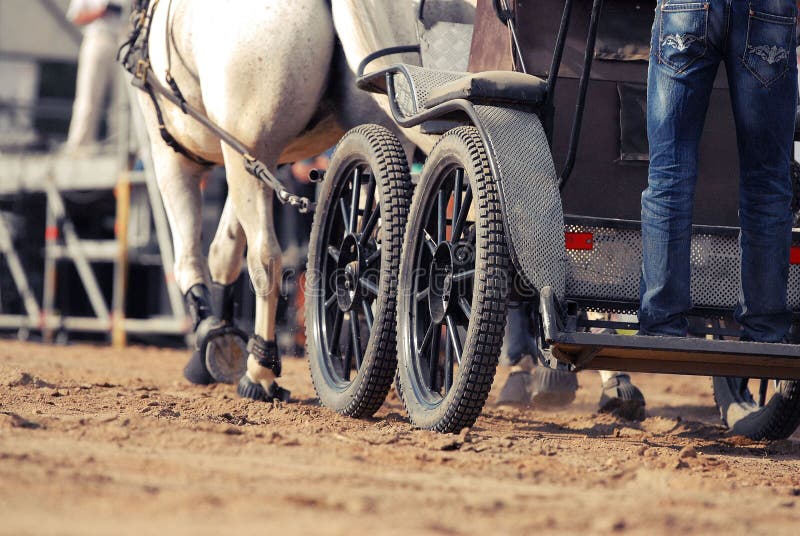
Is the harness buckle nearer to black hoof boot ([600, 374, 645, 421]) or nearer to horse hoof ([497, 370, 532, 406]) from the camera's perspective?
horse hoof ([497, 370, 532, 406])

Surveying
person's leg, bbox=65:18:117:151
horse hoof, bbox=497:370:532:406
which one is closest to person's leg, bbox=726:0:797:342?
horse hoof, bbox=497:370:532:406

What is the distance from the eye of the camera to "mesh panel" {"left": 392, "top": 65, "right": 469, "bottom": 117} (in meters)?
4.55

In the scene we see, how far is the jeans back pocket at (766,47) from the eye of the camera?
3871mm

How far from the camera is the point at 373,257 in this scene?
16.5ft

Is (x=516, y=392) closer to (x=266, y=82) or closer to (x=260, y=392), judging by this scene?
(x=260, y=392)

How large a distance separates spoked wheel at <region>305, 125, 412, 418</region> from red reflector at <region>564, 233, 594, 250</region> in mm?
824

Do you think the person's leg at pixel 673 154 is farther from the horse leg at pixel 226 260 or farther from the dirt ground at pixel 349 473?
the horse leg at pixel 226 260

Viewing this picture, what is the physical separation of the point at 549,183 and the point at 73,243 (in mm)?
9128

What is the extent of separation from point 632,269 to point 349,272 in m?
1.38

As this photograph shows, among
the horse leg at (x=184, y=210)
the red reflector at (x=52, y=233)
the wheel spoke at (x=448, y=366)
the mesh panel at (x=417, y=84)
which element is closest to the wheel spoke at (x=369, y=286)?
the wheel spoke at (x=448, y=366)

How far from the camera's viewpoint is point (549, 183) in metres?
3.96

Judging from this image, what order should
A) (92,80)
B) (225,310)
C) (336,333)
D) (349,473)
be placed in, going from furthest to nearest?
(92,80) → (225,310) → (336,333) → (349,473)

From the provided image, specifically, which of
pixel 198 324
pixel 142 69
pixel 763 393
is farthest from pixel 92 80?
pixel 763 393

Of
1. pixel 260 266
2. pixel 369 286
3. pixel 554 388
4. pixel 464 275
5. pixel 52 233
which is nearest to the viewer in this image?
pixel 464 275
